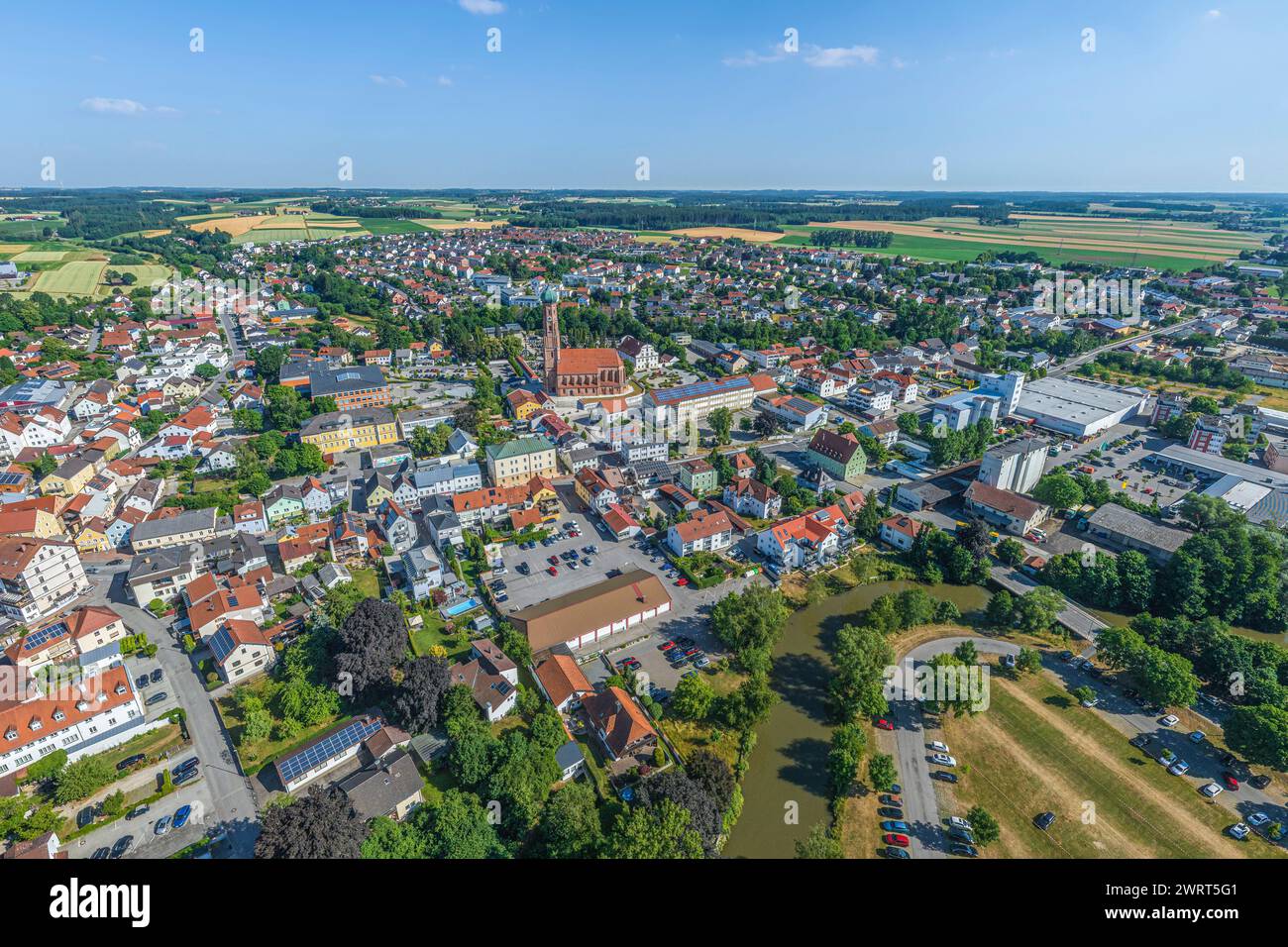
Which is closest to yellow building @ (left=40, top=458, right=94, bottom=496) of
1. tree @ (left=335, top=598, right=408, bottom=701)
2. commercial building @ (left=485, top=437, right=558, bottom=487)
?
commercial building @ (left=485, top=437, right=558, bottom=487)

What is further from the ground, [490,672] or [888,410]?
[888,410]

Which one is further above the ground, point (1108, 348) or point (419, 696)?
point (1108, 348)

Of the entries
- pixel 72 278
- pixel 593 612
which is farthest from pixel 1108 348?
pixel 72 278

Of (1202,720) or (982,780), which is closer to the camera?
(982,780)

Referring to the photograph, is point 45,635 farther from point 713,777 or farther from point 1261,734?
point 1261,734

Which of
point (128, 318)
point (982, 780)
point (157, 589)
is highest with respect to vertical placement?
point (128, 318)

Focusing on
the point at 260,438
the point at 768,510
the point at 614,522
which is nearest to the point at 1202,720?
the point at 768,510

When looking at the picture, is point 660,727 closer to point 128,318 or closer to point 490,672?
point 490,672

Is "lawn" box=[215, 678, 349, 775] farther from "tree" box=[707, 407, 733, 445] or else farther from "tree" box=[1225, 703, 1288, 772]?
"tree" box=[1225, 703, 1288, 772]
